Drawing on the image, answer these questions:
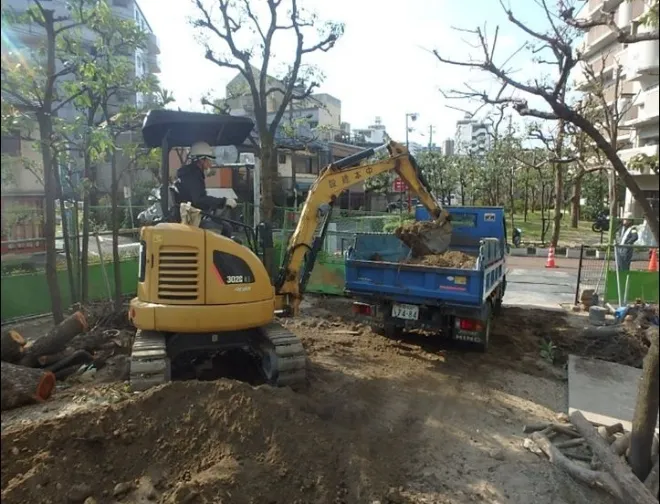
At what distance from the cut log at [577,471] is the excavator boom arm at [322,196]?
303cm

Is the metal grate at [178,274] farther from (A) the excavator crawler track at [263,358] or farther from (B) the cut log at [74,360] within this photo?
(B) the cut log at [74,360]

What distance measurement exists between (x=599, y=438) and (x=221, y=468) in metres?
3.06

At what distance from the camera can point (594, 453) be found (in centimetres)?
417

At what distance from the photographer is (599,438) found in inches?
169

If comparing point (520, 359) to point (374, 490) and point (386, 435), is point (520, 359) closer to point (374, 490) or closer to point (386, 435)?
point (386, 435)

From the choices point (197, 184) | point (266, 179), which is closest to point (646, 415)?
point (197, 184)

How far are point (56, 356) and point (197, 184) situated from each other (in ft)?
9.98

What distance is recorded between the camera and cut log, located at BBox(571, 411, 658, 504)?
10.3 ft

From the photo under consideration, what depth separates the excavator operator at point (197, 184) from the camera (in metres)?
5.29

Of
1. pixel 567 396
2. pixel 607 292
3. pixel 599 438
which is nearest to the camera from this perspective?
pixel 599 438

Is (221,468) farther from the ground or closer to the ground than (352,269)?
closer to the ground

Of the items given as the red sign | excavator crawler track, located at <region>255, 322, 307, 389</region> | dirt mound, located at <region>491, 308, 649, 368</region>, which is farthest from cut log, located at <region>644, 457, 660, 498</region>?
the red sign

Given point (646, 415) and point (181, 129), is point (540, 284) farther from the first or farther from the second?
point (646, 415)

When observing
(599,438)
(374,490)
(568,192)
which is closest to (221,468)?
(374,490)
